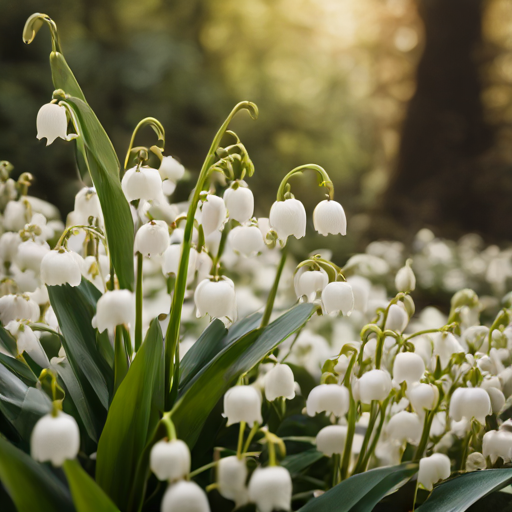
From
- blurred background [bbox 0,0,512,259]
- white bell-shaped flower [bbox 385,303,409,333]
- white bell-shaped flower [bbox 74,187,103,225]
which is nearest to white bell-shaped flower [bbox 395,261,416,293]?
white bell-shaped flower [bbox 385,303,409,333]

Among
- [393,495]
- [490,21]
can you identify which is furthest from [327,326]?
[490,21]

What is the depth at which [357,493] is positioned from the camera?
1.74 ft

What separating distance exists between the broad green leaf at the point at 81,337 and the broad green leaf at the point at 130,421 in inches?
3.1

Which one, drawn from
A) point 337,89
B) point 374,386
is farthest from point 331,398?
point 337,89

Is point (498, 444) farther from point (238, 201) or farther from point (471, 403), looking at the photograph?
point (238, 201)

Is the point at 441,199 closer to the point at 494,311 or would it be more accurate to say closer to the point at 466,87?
the point at 466,87

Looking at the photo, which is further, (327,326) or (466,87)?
(466,87)

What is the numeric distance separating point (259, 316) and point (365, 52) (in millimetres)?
4093

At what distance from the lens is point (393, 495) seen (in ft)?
2.07

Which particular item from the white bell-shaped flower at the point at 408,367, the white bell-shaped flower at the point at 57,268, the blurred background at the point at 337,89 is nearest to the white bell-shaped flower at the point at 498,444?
the white bell-shaped flower at the point at 408,367

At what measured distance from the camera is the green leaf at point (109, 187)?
1.76 ft

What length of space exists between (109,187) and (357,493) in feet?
1.23

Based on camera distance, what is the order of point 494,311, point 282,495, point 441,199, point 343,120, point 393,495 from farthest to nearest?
point 343,120
point 441,199
point 494,311
point 393,495
point 282,495

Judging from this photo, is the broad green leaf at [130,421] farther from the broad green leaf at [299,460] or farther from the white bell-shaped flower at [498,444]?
the white bell-shaped flower at [498,444]
